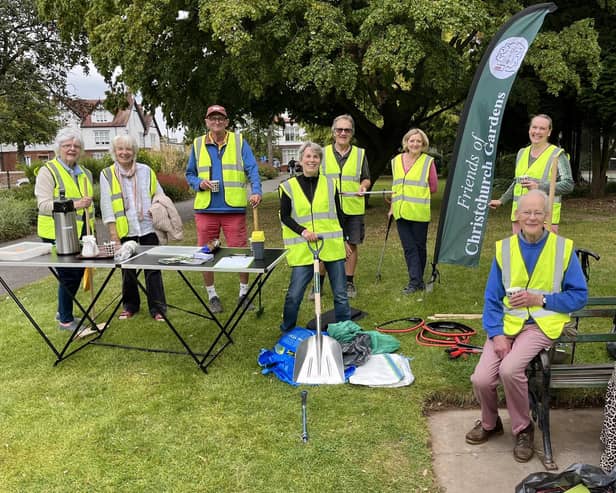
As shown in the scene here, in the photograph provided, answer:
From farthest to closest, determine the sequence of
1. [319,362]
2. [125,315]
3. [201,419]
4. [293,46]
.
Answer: [293,46], [125,315], [319,362], [201,419]

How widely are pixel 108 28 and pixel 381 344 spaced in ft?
29.0

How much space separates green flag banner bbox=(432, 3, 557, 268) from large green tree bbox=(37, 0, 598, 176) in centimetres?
360

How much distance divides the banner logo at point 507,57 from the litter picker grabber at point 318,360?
2.88 metres

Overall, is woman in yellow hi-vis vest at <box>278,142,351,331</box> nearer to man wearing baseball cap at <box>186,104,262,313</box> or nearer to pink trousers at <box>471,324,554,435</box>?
man wearing baseball cap at <box>186,104,262,313</box>

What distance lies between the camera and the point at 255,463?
3029mm

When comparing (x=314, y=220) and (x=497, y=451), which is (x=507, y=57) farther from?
(x=497, y=451)

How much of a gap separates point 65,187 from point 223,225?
1.54m

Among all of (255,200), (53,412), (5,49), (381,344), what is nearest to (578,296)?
(381,344)

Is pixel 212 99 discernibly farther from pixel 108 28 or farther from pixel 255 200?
pixel 255 200

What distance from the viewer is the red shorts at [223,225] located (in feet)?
17.9

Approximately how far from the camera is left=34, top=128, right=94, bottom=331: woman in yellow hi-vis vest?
4750 millimetres

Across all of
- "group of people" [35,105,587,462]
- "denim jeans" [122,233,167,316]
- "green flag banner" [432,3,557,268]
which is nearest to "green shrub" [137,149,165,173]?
"denim jeans" [122,233,167,316]

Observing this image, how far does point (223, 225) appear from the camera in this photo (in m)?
5.51

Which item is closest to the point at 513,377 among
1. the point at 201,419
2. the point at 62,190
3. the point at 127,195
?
the point at 201,419
